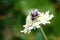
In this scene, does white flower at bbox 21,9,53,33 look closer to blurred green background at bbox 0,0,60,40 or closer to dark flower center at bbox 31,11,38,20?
dark flower center at bbox 31,11,38,20

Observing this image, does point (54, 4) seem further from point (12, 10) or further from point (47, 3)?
point (12, 10)

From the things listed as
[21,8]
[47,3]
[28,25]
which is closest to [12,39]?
[21,8]

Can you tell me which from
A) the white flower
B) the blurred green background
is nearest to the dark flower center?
the white flower

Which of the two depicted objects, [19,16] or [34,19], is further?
[19,16]

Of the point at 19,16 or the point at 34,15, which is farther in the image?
the point at 19,16

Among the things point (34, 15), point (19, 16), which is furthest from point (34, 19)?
point (19, 16)

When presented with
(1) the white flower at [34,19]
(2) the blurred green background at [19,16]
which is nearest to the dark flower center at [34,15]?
(1) the white flower at [34,19]

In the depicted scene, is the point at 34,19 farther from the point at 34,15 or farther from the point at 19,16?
the point at 19,16

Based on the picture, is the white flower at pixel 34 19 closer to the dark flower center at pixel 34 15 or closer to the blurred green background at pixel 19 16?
the dark flower center at pixel 34 15
